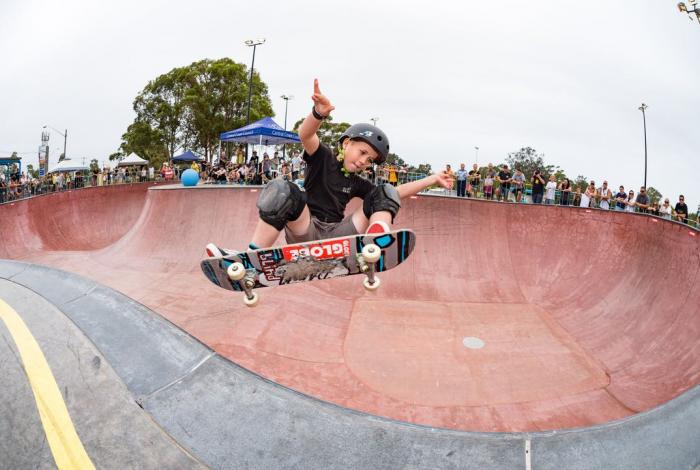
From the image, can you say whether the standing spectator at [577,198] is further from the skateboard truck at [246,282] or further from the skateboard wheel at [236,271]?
the skateboard wheel at [236,271]

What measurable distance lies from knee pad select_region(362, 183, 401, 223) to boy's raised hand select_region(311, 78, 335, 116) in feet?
3.32

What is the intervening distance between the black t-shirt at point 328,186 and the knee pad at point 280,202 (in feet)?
1.20

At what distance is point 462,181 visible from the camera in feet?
44.2

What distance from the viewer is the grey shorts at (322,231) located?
14.7ft

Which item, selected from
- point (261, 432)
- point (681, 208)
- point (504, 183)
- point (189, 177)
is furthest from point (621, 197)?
point (189, 177)

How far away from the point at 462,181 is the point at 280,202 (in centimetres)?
1041

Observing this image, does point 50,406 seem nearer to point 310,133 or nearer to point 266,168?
point 310,133

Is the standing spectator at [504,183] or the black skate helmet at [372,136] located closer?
the black skate helmet at [372,136]

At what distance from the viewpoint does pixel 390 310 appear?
318 inches

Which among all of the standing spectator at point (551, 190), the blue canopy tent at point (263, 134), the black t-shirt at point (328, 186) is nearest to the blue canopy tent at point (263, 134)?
the blue canopy tent at point (263, 134)

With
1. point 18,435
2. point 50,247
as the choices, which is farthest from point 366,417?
point 50,247

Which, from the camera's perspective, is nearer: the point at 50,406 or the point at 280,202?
the point at 50,406

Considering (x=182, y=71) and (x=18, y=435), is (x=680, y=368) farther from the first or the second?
(x=182, y=71)

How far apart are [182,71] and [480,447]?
4277 centimetres
